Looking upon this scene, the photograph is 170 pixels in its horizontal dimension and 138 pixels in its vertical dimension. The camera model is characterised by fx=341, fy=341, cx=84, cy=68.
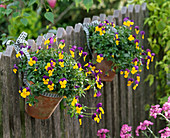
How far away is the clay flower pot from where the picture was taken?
75.0 inches

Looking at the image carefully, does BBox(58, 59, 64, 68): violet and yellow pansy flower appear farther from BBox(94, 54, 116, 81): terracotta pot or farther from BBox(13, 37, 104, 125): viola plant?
BBox(94, 54, 116, 81): terracotta pot

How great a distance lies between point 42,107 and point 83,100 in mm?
697

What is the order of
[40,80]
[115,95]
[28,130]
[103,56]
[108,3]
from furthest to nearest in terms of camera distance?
[108,3], [115,95], [103,56], [28,130], [40,80]

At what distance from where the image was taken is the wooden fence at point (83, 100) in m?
1.91

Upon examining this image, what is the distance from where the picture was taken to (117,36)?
2.46 meters

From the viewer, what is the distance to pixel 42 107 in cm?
194

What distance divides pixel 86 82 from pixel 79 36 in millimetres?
544

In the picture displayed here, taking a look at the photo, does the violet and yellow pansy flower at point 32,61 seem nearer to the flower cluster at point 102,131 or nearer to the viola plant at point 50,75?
the viola plant at point 50,75

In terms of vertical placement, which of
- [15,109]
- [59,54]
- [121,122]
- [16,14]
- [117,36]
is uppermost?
[16,14]

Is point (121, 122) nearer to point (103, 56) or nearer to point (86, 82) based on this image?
point (103, 56)

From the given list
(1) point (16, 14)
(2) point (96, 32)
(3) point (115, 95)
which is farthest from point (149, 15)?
(1) point (16, 14)

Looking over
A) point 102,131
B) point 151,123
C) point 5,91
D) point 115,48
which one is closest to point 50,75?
point 5,91

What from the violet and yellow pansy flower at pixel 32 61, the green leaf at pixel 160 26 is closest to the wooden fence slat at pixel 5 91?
the violet and yellow pansy flower at pixel 32 61

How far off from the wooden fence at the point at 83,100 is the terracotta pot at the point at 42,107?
0.24ft
